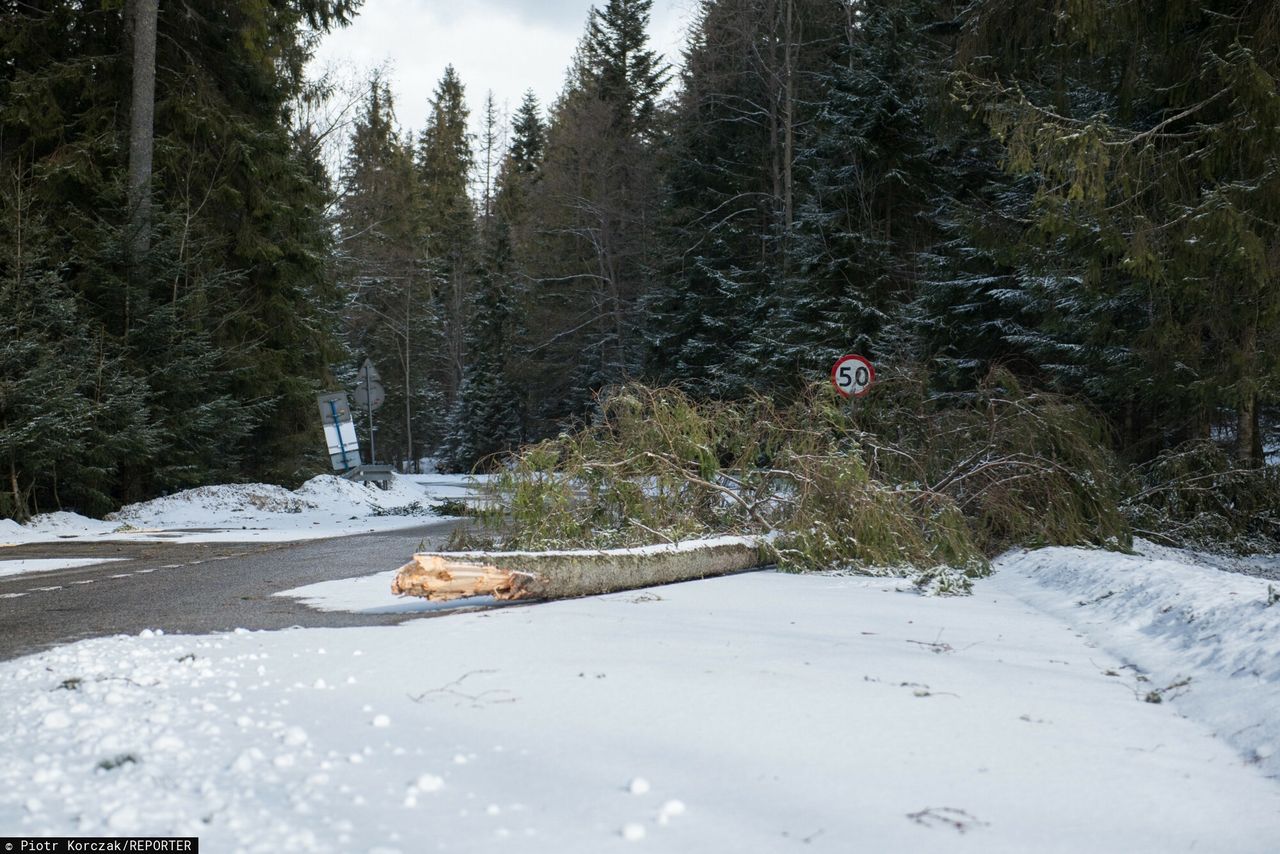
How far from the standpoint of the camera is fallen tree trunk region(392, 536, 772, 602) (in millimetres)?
5875

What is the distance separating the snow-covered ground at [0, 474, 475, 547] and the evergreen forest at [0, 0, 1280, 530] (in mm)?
722

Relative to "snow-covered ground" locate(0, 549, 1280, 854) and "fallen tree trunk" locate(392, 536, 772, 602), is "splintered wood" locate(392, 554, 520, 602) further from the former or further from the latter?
"snow-covered ground" locate(0, 549, 1280, 854)

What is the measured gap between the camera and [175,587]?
7.62 meters

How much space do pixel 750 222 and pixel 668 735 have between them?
29.2m

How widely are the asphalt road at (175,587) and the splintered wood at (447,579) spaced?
8.4 inches

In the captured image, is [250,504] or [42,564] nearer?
[42,564]

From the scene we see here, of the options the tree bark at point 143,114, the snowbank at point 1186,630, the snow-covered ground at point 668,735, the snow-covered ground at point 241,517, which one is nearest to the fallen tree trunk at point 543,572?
the snow-covered ground at point 668,735

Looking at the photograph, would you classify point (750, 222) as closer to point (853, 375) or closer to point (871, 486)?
point (853, 375)

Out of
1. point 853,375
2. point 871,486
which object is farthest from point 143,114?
point 871,486

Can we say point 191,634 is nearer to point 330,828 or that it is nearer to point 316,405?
point 330,828

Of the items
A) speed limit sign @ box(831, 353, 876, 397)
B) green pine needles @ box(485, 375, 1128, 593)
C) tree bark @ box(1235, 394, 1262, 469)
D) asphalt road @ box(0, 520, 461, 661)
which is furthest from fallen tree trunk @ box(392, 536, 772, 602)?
tree bark @ box(1235, 394, 1262, 469)

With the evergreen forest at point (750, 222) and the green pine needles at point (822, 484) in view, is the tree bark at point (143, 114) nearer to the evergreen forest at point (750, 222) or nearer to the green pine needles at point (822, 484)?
the evergreen forest at point (750, 222)

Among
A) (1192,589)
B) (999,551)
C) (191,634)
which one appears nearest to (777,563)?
(999,551)

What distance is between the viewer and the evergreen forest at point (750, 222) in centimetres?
1059
